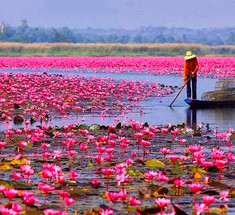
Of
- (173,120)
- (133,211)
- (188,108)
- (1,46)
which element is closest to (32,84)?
(188,108)

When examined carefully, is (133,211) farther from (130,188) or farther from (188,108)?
(188,108)

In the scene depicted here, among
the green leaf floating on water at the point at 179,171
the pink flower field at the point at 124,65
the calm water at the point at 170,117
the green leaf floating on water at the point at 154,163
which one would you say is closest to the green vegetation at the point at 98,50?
the pink flower field at the point at 124,65

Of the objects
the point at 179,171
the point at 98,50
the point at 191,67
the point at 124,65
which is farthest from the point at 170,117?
the point at 98,50

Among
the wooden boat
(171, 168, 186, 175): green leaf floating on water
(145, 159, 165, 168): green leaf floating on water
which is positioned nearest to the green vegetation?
the wooden boat

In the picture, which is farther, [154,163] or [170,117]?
[170,117]

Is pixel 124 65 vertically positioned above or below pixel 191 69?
above

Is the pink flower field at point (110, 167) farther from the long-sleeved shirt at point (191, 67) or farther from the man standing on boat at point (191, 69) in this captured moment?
the long-sleeved shirt at point (191, 67)

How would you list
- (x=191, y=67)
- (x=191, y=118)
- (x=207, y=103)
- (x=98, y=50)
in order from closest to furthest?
(x=191, y=118), (x=207, y=103), (x=191, y=67), (x=98, y=50)

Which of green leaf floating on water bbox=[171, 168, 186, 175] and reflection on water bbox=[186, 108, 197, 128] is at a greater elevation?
reflection on water bbox=[186, 108, 197, 128]

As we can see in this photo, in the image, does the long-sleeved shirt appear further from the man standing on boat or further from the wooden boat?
the wooden boat

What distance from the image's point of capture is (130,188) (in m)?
9.06

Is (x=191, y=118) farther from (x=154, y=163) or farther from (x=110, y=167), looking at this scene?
(x=110, y=167)

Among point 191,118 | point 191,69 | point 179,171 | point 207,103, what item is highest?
point 191,69

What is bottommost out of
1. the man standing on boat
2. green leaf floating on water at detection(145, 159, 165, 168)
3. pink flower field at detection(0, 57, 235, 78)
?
green leaf floating on water at detection(145, 159, 165, 168)
